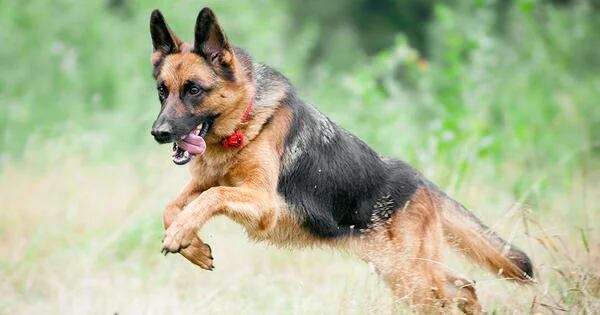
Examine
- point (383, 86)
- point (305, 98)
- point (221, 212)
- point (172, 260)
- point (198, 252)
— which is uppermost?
point (383, 86)

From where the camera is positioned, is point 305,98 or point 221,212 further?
point 305,98

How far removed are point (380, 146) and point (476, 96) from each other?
72.1 inches

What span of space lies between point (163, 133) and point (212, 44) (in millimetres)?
879

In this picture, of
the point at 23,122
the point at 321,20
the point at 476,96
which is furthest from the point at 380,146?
the point at 321,20

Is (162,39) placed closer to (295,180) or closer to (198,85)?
Result: (198,85)

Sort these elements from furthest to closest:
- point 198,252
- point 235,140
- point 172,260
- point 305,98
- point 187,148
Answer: point 305,98 → point 172,260 → point 235,140 → point 187,148 → point 198,252

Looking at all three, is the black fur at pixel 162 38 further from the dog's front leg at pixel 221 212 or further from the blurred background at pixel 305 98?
the blurred background at pixel 305 98

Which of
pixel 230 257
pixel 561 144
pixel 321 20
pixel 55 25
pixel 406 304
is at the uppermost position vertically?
pixel 321 20

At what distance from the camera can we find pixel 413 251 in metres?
6.28

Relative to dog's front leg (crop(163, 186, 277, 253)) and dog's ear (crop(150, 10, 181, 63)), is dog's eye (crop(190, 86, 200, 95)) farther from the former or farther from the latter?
dog's front leg (crop(163, 186, 277, 253))

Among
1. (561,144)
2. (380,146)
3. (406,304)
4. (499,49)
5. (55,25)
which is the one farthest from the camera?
(499,49)

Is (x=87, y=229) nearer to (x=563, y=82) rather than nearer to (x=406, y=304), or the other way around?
(x=406, y=304)

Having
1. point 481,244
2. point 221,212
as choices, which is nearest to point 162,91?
point 221,212

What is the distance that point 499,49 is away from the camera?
16031 mm
